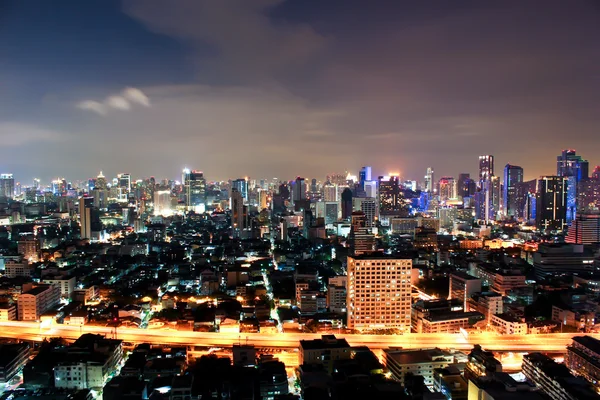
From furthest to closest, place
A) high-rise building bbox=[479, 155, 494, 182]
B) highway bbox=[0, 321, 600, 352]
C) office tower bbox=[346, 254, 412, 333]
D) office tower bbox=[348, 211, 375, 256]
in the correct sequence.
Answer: high-rise building bbox=[479, 155, 494, 182] < office tower bbox=[348, 211, 375, 256] < office tower bbox=[346, 254, 412, 333] < highway bbox=[0, 321, 600, 352]

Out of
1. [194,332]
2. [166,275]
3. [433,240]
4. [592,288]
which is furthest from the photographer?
[433,240]

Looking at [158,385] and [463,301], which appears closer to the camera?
[158,385]

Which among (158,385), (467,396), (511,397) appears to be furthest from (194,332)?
(511,397)

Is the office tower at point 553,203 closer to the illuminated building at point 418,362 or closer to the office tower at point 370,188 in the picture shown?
the office tower at point 370,188

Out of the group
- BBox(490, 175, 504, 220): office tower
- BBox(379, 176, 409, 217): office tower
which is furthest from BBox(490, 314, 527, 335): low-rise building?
BBox(490, 175, 504, 220): office tower

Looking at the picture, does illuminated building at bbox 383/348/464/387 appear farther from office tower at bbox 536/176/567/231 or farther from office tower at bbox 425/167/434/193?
office tower at bbox 425/167/434/193

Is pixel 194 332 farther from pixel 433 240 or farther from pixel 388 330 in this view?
pixel 433 240

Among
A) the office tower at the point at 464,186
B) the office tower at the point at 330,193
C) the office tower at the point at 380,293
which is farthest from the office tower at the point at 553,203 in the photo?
the office tower at the point at 380,293
